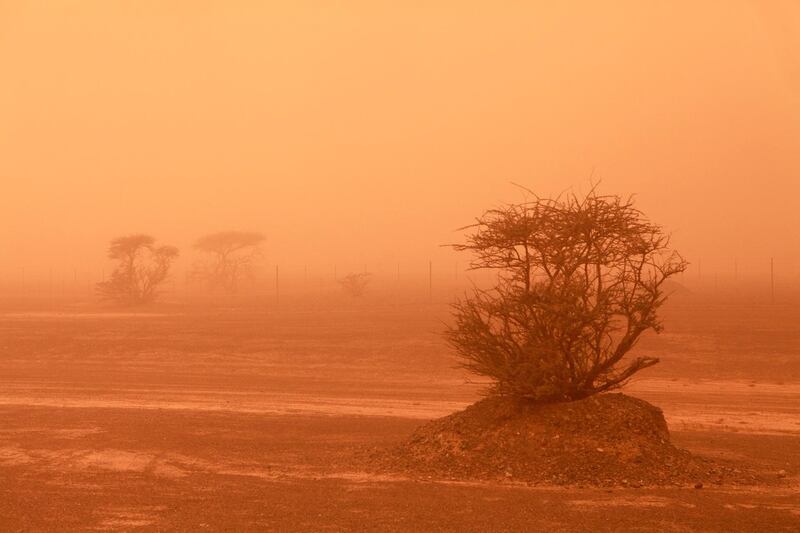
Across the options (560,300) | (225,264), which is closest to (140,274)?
(225,264)

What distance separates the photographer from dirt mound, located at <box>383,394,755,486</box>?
42.5 ft

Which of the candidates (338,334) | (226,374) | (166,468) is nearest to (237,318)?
(338,334)

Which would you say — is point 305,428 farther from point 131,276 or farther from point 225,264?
point 225,264

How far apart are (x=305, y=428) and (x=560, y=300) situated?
25.1ft

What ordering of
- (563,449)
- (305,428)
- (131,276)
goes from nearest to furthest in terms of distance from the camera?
(563,449) → (305,428) → (131,276)

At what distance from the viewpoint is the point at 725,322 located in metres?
43.5

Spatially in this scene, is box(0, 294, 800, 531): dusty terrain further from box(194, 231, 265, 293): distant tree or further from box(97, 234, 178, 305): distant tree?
box(194, 231, 265, 293): distant tree

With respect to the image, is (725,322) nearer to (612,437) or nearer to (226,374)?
(226,374)

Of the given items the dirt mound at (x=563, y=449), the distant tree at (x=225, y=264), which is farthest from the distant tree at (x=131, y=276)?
the dirt mound at (x=563, y=449)

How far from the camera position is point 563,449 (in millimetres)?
13445

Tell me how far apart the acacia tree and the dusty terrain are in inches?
89.7

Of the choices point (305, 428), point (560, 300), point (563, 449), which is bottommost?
point (305, 428)

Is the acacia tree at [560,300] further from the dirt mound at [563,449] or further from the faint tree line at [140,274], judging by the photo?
the faint tree line at [140,274]

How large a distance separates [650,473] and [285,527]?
223 inches
